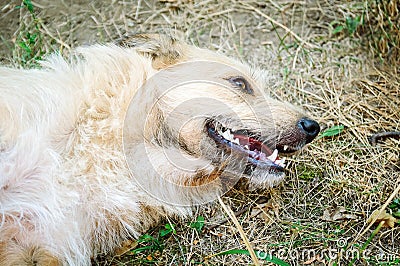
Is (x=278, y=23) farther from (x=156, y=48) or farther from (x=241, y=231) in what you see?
(x=241, y=231)

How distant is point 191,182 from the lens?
161 inches

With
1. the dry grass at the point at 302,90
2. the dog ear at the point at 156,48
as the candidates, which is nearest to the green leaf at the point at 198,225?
the dry grass at the point at 302,90

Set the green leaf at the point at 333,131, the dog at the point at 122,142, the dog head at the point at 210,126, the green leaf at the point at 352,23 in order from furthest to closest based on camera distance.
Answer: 1. the green leaf at the point at 352,23
2. the green leaf at the point at 333,131
3. the dog head at the point at 210,126
4. the dog at the point at 122,142

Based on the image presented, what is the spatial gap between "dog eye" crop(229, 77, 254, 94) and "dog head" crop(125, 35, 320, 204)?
11 mm

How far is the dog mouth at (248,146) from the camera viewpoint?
3.96m

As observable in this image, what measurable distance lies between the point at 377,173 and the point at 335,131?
55 cm

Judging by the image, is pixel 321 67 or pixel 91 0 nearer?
pixel 321 67

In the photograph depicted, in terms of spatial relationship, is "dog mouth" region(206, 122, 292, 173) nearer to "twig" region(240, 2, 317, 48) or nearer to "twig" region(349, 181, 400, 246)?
"twig" region(349, 181, 400, 246)

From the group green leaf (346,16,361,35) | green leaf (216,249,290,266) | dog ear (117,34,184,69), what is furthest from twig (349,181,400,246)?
green leaf (346,16,361,35)

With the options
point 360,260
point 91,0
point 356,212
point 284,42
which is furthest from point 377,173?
point 91,0

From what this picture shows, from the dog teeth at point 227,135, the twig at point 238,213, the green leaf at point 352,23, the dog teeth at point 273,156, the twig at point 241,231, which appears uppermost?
the green leaf at point 352,23

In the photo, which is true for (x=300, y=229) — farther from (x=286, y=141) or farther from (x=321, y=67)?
(x=321, y=67)

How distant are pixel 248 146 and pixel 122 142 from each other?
3.18 ft

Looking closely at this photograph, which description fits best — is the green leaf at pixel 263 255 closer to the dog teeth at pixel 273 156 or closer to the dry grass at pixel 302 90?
the dry grass at pixel 302 90
